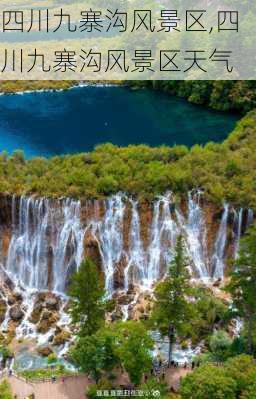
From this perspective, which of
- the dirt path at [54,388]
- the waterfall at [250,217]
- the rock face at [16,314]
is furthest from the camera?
the waterfall at [250,217]

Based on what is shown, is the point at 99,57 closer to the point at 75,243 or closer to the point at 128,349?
the point at 75,243

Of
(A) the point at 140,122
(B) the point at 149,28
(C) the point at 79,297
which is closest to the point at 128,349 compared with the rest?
(C) the point at 79,297

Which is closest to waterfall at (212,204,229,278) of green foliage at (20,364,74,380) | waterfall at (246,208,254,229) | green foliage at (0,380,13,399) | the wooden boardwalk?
waterfall at (246,208,254,229)

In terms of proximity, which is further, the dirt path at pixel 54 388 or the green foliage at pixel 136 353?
the dirt path at pixel 54 388

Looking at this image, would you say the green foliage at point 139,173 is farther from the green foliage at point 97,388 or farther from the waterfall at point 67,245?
the green foliage at point 97,388

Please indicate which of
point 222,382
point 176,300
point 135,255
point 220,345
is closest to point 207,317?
point 220,345

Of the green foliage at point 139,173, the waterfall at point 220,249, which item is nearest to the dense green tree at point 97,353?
the waterfall at point 220,249

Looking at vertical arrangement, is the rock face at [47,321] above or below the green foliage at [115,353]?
below
